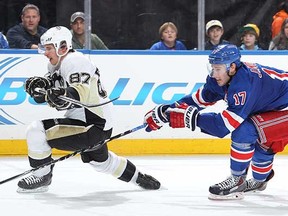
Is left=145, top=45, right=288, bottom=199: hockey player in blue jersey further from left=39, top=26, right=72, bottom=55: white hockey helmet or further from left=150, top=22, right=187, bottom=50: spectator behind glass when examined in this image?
left=150, top=22, right=187, bottom=50: spectator behind glass

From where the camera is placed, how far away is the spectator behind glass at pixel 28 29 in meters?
6.38

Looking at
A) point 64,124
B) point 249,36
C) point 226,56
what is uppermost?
point 249,36

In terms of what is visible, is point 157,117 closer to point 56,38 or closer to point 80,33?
point 56,38

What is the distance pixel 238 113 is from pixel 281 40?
8.50 feet

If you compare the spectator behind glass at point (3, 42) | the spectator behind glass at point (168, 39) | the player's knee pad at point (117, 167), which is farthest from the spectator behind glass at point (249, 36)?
the player's knee pad at point (117, 167)

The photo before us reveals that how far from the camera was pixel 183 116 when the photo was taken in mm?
4188

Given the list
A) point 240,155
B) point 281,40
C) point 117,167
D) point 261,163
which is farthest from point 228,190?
point 281,40

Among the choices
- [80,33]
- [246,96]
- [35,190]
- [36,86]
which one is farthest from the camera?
[80,33]

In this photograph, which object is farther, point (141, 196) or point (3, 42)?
point (3, 42)

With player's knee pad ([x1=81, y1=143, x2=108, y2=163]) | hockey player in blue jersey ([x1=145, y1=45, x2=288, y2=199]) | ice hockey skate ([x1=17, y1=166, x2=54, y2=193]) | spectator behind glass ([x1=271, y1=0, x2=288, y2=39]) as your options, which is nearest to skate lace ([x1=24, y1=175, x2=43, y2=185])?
ice hockey skate ([x1=17, y1=166, x2=54, y2=193])

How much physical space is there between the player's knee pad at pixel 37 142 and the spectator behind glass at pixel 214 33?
93.5 inches

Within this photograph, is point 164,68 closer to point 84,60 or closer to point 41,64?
point 41,64

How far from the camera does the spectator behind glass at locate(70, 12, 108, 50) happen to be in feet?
21.1

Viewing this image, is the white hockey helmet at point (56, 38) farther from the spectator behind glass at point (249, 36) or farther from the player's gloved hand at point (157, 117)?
the spectator behind glass at point (249, 36)
